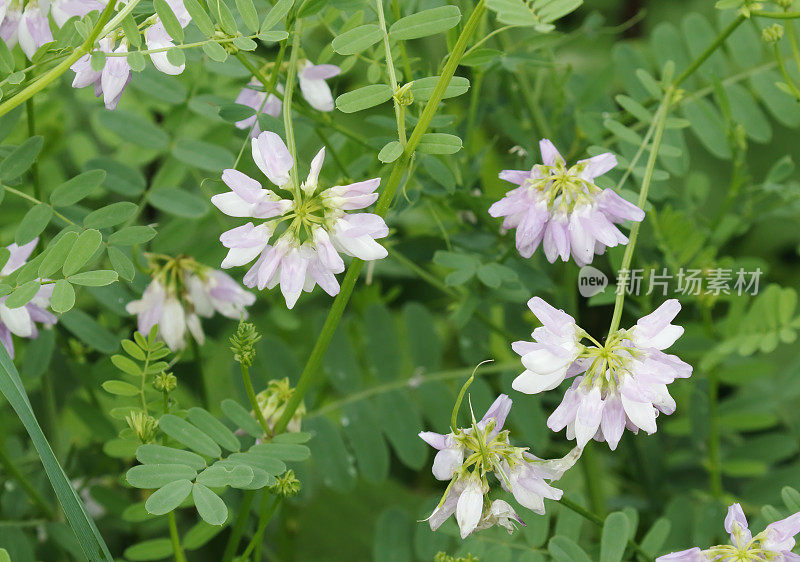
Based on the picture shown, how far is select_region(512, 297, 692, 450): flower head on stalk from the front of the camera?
730mm

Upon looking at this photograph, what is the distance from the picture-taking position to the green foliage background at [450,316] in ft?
3.57

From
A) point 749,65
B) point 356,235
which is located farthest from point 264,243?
point 749,65

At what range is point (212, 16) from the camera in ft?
3.11

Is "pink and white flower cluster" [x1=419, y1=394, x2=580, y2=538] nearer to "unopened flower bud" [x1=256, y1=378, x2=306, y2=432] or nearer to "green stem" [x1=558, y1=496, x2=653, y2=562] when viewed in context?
"green stem" [x1=558, y1=496, x2=653, y2=562]

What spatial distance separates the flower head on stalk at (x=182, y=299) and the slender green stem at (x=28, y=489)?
23cm

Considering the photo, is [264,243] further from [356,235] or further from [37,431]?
[37,431]

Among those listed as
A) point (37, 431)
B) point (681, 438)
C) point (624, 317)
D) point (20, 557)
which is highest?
point (37, 431)

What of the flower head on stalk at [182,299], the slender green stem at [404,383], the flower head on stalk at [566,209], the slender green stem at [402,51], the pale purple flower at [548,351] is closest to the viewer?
the pale purple flower at [548,351]

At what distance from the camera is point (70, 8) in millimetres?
916

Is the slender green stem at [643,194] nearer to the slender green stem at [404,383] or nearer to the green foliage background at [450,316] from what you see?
the green foliage background at [450,316]

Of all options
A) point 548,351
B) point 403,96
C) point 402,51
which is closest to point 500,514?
point 548,351

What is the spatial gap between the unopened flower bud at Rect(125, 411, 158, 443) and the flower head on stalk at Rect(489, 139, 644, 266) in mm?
389

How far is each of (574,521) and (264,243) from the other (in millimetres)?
507

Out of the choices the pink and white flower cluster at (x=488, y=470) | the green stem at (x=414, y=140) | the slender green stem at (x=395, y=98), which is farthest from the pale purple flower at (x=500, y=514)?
the slender green stem at (x=395, y=98)
